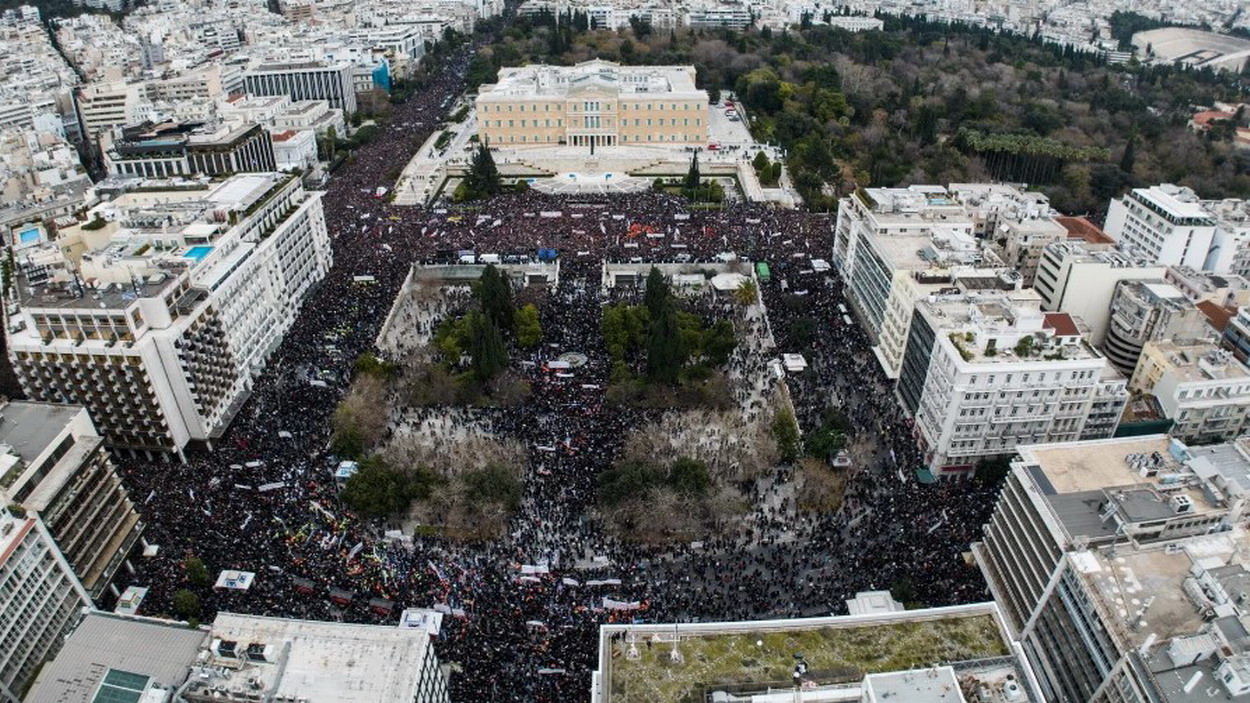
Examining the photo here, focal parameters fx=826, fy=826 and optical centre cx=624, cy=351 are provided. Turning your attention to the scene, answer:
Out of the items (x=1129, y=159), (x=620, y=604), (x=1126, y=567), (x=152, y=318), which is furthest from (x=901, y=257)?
(x=1129, y=159)

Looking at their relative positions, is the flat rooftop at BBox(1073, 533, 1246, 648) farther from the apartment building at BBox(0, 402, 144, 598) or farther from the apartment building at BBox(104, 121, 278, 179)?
the apartment building at BBox(104, 121, 278, 179)

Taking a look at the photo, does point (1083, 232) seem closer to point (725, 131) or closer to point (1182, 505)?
point (1182, 505)

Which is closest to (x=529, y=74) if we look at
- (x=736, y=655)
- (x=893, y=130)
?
(x=893, y=130)

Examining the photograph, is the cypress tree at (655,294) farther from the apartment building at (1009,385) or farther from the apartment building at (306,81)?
the apartment building at (306,81)

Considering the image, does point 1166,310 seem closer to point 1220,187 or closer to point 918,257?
point 918,257

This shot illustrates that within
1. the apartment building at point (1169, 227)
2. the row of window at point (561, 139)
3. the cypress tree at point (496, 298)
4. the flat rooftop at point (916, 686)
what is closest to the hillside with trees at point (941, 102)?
the row of window at point (561, 139)

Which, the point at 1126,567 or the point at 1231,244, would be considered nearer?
the point at 1126,567

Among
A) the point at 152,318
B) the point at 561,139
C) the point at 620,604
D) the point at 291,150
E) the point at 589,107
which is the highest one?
the point at 152,318
